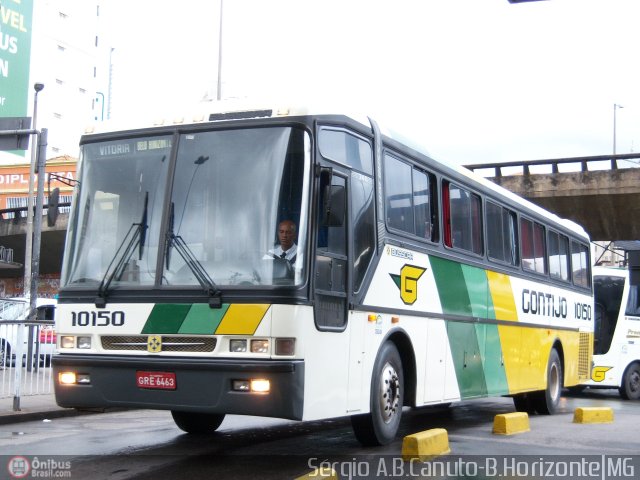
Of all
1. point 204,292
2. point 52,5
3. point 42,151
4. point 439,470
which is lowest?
point 439,470

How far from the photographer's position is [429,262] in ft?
35.9

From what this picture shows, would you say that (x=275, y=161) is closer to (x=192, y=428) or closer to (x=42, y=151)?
(x=192, y=428)

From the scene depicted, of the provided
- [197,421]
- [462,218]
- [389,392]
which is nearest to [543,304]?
[462,218]

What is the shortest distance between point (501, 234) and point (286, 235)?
6.34 meters

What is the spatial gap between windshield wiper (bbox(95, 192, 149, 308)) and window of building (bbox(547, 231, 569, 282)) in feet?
30.9

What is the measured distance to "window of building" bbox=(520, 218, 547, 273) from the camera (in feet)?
48.8

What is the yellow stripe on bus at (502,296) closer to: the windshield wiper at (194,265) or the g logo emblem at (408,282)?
the g logo emblem at (408,282)

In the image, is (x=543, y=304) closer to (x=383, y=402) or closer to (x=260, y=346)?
(x=383, y=402)

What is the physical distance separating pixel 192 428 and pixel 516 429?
407 centimetres

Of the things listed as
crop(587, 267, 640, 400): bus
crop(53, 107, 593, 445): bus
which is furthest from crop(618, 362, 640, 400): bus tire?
crop(53, 107, 593, 445): bus

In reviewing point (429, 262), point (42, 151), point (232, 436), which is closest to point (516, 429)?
point (429, 262)

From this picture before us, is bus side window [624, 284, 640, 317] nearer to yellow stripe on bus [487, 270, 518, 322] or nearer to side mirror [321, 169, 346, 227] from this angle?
yellow stripe on bus [487, 270, 518, 322]

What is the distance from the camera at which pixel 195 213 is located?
850 cm

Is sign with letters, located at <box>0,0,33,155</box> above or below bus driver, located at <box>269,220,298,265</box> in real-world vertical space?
above
